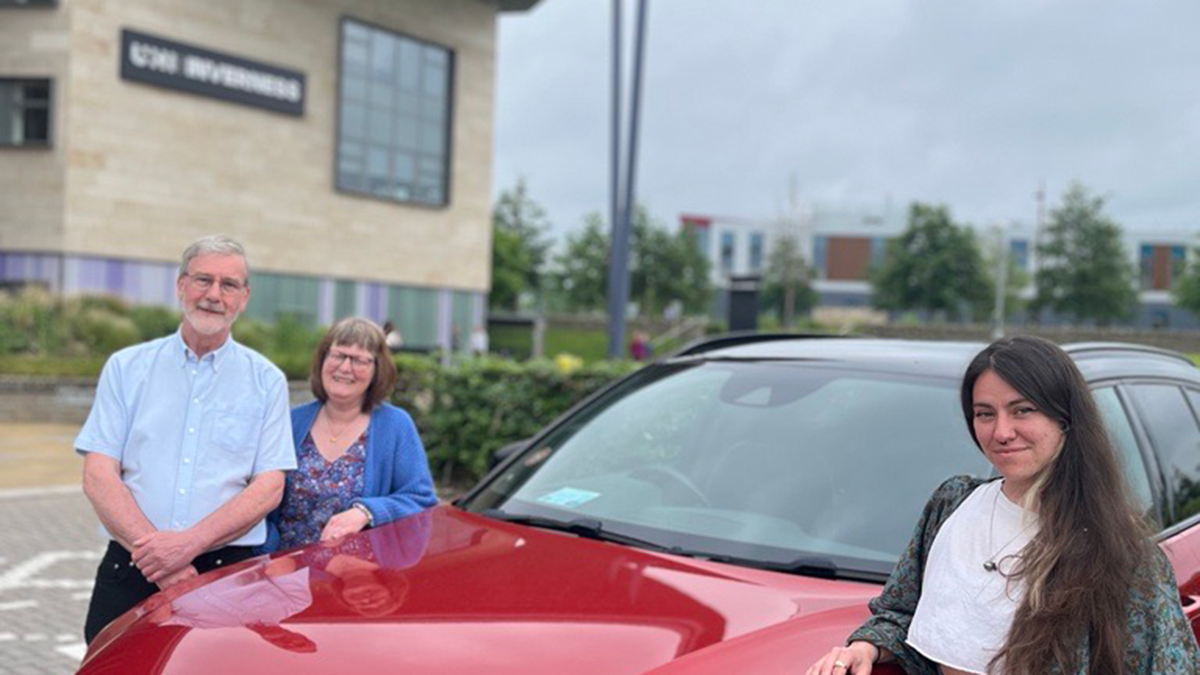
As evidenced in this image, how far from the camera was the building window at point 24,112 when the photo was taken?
28.0m

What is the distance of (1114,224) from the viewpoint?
52.2 metres

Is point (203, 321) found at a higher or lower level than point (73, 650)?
higher

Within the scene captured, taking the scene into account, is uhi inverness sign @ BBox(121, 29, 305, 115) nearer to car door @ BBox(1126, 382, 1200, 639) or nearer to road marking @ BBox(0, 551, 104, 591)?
road marking @ BBox(0, 551, 104, 591)

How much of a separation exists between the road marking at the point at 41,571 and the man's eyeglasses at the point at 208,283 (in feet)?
13.5

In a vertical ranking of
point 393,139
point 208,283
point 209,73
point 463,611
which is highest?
point 209,73

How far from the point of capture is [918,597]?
88.7 inches

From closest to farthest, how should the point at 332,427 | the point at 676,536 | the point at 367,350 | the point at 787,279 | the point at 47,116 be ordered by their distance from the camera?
the point at 676,536
the point at 367,350
the point at 332,427
the point at 47,116
the point at 787,279

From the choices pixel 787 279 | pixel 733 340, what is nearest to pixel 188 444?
pixel 733 340

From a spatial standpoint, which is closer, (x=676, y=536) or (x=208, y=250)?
(x=676, y=536)

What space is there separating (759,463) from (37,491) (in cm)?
962

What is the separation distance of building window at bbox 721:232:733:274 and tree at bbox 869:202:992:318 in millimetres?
44072

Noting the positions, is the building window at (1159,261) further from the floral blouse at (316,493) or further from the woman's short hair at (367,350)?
the floral blouse at (316,493)

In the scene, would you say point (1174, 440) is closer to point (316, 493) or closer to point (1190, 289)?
point (316, 493)


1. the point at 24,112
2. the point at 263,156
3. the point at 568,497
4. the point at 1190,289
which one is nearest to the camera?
the point at 568,497
